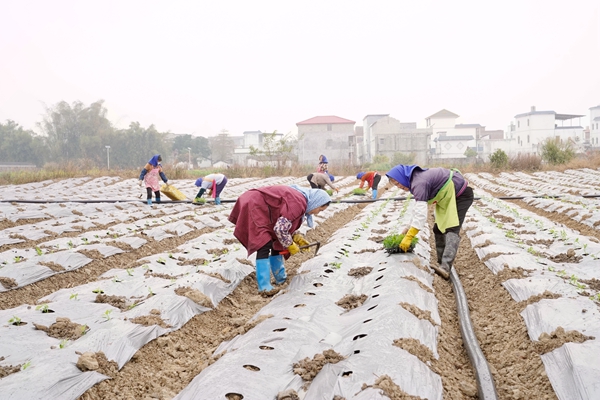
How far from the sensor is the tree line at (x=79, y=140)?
3681 centimetres

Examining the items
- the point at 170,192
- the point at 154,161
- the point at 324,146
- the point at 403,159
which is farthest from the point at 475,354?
the point at 324,146

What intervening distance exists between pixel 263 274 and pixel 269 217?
1.80 ft

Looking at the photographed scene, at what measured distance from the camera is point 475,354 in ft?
11.0

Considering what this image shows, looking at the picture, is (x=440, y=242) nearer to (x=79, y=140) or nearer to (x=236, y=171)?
(x=236, y=171)

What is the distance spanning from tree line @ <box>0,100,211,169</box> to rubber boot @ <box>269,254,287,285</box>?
35.2 m

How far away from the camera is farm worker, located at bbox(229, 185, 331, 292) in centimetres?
454

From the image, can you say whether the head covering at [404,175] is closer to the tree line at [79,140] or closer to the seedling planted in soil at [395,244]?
the seedling planted in soil at [395,244]

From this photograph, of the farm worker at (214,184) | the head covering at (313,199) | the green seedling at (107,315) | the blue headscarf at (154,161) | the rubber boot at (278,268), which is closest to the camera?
the green seedling at (107,315)

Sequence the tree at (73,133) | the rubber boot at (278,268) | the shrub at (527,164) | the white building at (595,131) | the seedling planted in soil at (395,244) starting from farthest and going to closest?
1. the white building at (595,131)
2. the tree at (73,133)
3. the shrub at (527,164)
4. the seedling planted in soil at (395,244)
5. the rubber boot at (278,268)

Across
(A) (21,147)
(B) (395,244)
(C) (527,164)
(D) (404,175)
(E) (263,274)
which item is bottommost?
(E) (263,274)

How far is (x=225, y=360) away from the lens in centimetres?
309

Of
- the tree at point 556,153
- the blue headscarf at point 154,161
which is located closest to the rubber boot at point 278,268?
the blue headscarf at point 154,161

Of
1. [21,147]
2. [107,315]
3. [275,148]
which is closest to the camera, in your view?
[107,315]

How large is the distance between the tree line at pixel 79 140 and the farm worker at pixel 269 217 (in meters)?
35.4
